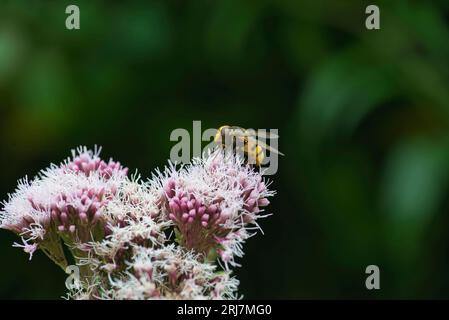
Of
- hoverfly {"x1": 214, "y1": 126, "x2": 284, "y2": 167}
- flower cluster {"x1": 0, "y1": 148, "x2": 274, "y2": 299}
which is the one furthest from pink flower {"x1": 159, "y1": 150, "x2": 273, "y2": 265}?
hoverfly {"x1": 214, "y1": 126, "x2": 284, "y2": 167}

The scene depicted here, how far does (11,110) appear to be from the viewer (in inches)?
222

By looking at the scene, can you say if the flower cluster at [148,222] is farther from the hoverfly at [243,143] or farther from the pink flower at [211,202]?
the hoverfly at [243,143]

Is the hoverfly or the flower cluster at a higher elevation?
the hoverfly

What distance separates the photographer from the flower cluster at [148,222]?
2676 millimetres

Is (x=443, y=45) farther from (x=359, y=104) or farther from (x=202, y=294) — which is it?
(x=202, y=294)

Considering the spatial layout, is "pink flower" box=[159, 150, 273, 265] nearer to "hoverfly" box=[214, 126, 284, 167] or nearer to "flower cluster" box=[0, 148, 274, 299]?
"flower cluster" box=[0, 148, 274, 299]

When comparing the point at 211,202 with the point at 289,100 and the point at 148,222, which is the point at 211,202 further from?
the point at 289,100

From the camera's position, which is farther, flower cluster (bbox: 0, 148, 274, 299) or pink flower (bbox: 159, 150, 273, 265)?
pink flower (bbox: 159, 150, 273, 265)

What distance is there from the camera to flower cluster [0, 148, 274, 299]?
2.68 meters

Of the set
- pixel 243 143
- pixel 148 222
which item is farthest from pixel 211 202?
pixel 243 143

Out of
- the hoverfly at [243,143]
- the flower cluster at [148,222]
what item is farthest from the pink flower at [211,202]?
the hoverfly at [243,143]

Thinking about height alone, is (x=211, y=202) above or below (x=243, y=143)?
below

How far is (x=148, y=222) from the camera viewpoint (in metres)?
2.80

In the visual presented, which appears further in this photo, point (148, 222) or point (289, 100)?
point (289, 100)
